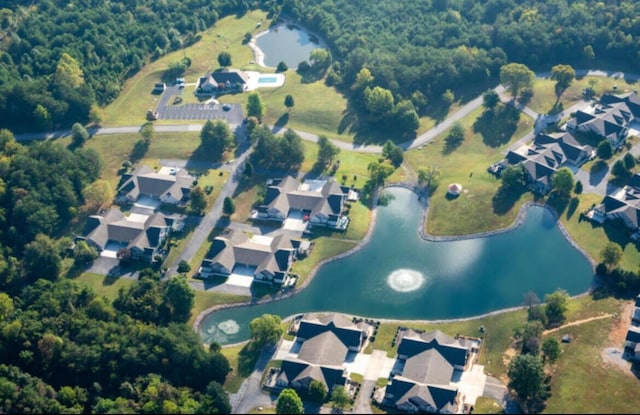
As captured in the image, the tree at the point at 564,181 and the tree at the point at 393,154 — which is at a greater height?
the tree at the point at 564,181

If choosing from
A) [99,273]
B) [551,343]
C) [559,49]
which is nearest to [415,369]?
[551,343]

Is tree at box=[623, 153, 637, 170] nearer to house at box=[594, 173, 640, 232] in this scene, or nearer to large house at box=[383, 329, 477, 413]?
house at box=[594, 173, 640, 232]

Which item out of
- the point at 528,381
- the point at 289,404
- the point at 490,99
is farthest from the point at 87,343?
the point at 490,99

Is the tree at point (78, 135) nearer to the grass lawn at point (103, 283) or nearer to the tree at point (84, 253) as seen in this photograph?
the tree at point (84, 253)

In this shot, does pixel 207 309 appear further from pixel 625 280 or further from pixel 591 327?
pixel 625 280

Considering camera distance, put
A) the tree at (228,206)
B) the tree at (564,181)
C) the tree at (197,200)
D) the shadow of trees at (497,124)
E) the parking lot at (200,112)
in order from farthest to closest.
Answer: the parking lot at (200,112) → the shadow of trees at (497,124) → the tree at (197,200) → the tree at (228,206) → the tree at (564,181)

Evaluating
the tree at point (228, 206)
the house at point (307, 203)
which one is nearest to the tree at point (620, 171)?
A: the house at point (307, 203)
